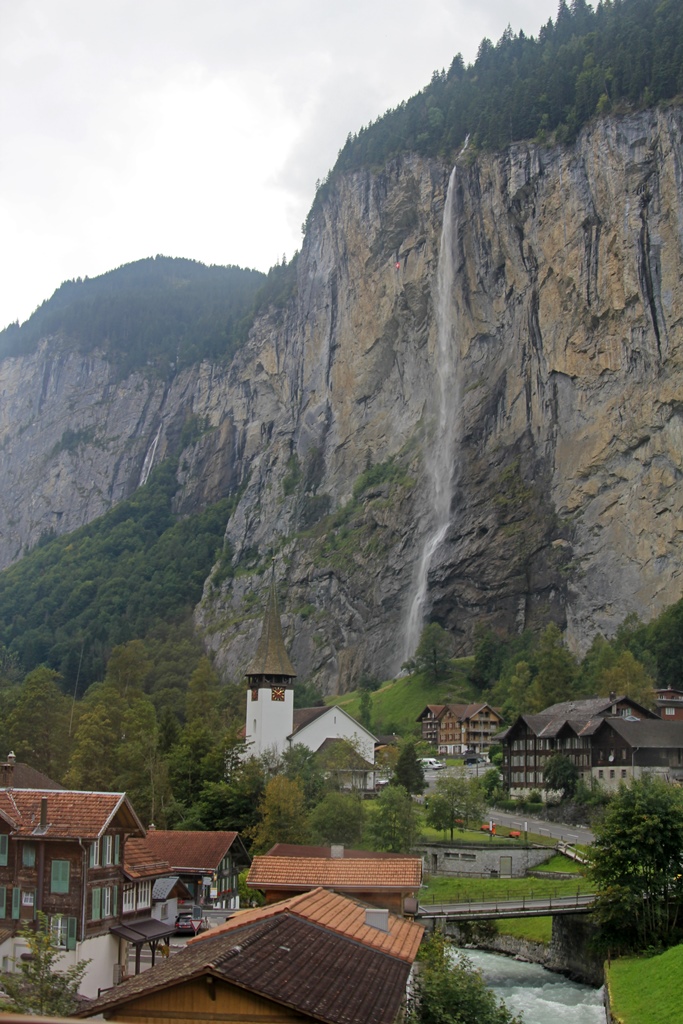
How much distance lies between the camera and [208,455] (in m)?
200

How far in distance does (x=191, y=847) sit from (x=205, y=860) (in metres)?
1.67

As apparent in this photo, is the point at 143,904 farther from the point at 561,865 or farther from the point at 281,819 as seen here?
the point at 561,865

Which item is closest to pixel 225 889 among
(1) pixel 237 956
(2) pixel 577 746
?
(2) pixel 577 746

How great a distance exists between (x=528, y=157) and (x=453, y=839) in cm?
9280

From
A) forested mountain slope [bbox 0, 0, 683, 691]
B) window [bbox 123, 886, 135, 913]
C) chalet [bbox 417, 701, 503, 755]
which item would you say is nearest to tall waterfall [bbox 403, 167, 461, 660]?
forested mountain slope [bbox 0, 0, 683, 691]

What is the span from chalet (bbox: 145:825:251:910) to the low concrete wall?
9.93m

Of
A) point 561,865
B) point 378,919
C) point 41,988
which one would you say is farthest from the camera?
point 561,865

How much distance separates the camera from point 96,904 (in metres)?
36.2

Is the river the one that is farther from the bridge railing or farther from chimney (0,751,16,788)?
chimney (0,751,16,788)

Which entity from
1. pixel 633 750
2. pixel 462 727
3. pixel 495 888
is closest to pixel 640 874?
pixel 495 888

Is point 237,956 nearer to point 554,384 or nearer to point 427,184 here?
point 554,384

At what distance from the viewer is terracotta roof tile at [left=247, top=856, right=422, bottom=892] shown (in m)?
31.2

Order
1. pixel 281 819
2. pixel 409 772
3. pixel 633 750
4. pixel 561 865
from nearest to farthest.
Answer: pixel 281 819 < pixel 561 865 < pixel 633 750 < pixel 409 772

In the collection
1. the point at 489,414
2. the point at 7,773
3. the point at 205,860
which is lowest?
the point at 205,860
